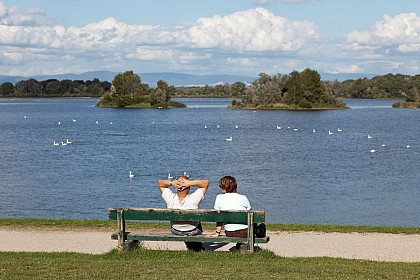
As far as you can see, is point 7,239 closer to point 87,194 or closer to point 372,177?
point 87,194

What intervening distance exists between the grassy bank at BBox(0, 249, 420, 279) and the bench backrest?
60cm

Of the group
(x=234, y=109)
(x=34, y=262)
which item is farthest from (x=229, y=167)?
(x=234, y=109)

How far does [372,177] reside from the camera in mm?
44000

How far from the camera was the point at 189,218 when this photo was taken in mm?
12406

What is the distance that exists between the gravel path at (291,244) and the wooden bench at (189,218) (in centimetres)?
120

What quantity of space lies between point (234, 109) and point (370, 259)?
185 metres

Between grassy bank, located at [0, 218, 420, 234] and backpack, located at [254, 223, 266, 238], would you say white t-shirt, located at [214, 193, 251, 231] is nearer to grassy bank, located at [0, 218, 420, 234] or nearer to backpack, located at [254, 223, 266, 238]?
backpack, located at [254, 223, 266, 238]

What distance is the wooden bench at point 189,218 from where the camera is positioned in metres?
12.3

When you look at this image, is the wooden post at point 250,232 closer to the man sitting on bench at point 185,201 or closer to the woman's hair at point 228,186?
the woman's hair at point 228,186

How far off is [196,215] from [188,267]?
4.69 ft

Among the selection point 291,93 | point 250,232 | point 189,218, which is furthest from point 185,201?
point 291,93

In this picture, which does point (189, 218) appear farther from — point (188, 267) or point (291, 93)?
point (291, 93)

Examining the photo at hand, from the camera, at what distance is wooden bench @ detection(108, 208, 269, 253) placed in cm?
1227

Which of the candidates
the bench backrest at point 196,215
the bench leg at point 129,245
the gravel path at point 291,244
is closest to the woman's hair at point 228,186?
the bench backrest at point 196,215
